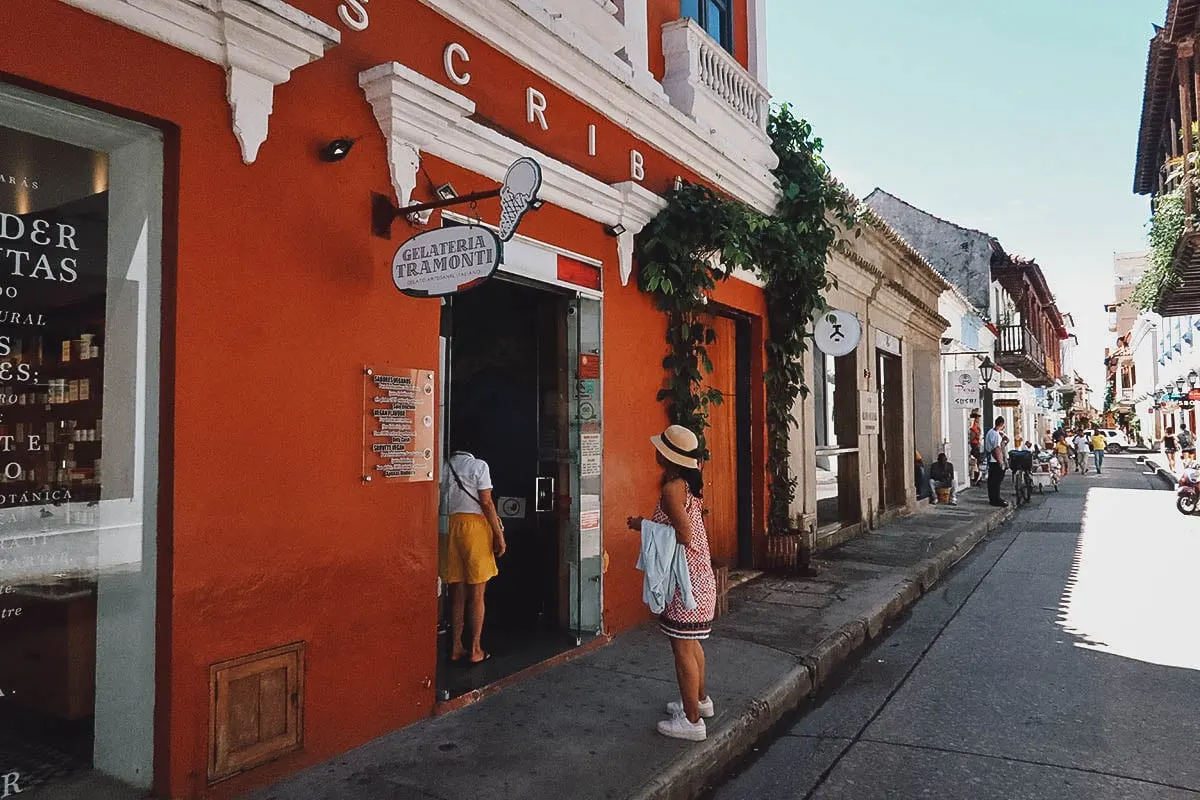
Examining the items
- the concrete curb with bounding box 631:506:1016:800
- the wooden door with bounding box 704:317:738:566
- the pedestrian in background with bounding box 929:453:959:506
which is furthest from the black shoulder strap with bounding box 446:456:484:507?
the pedestrian in background with bounding box 929:453:959:506

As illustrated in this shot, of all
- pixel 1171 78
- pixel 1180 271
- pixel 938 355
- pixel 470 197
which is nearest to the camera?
pixel 470 197

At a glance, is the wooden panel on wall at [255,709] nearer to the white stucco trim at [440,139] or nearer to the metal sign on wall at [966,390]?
the white stucco trim at [440,139]

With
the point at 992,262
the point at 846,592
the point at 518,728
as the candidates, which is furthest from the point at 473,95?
the point at 992,262

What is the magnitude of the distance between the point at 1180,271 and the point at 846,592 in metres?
11.0

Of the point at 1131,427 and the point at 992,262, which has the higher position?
the point at 992,262

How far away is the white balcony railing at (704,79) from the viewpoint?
731cm

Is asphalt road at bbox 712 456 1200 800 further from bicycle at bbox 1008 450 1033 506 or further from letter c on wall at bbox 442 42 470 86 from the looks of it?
bicycle at bbox 1008 450 1033 506

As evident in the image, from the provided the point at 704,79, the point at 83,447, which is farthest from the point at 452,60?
the point at 704,79

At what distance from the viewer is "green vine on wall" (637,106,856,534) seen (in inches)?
268

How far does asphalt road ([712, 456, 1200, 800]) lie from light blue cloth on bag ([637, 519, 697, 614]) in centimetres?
95

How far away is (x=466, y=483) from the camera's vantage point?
208 inches

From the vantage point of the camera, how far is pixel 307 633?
3.85 metres

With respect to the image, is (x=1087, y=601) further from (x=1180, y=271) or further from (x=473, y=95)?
(x=1180, y=271)

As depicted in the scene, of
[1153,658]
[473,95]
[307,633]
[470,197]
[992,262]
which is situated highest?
[992,262]
